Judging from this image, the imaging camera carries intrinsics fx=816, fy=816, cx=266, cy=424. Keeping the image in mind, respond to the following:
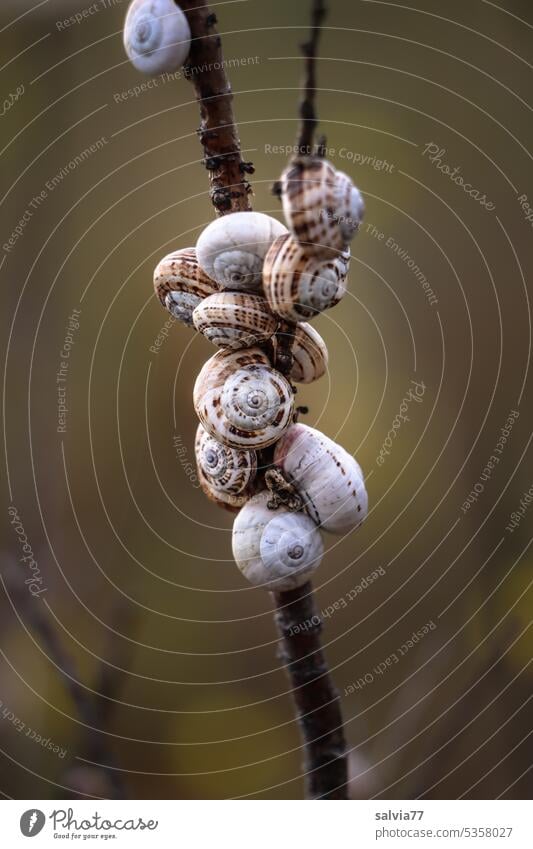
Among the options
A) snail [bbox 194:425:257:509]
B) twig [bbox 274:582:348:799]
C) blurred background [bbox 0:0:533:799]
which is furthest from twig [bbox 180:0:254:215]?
blurred background [bbox 0:0:533:799]

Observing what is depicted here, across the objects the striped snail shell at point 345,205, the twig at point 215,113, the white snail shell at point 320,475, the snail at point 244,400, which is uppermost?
the twig at point 215,113

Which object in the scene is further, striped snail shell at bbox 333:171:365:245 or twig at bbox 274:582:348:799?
twig at bbox 274:582:348:799

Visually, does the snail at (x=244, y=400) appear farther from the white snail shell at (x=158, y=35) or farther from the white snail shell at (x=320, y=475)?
the white snail shell at (x=158, y=35)

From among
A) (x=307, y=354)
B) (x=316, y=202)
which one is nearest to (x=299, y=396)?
(x=307, y=354)

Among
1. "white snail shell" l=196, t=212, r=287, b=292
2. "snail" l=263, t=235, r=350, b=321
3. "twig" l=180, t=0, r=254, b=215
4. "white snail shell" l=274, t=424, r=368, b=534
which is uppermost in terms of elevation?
"twig" l=180, t=0, r=254, b=215

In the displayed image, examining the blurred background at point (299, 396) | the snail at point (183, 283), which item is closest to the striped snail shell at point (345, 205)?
the snail at point (183, 283)

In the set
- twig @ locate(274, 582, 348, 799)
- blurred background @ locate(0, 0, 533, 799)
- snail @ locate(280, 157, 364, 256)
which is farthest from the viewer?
blurred background @ locate(0, 0, 533, 799)

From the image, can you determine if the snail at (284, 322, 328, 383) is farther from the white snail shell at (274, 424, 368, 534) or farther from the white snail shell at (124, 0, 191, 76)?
the white snail shell at (124, 0, 191, 76)
